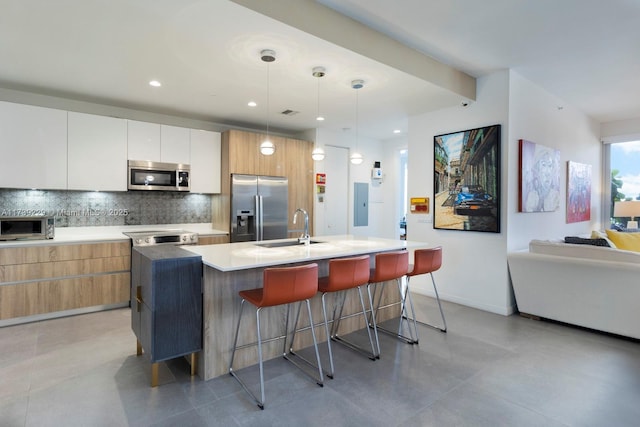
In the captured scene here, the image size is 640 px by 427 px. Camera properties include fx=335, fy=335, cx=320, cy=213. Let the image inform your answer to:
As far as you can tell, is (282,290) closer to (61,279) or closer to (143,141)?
(61,279)

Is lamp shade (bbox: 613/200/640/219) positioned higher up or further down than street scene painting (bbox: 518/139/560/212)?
further down

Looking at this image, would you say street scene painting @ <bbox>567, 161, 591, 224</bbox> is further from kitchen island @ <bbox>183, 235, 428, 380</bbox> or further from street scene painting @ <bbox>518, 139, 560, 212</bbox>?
kitchen island @ <bbox>183, 235, 428, 380</bbox>

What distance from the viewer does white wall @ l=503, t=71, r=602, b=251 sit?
4078mm

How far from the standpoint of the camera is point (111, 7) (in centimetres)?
236

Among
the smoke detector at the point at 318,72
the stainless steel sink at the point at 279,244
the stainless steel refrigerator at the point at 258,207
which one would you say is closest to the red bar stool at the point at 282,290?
the stainless steel sink at the point at 279,244

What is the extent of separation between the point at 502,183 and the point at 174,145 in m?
4.42

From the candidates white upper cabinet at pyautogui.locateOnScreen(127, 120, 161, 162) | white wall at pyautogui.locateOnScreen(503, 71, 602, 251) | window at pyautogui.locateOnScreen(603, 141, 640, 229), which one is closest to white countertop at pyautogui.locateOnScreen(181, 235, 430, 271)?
white wall at pyautogui.locateOnScreen(503, 71, 602, 251)

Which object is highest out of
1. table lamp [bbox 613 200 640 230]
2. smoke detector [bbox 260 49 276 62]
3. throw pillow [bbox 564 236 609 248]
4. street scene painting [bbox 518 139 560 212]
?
smoke detector [bbox 260 49 276 62]

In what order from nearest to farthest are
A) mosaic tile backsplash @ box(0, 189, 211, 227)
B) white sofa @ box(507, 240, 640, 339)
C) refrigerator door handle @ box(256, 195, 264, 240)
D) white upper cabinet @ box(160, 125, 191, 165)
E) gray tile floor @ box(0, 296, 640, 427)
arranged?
gray tile floor @ box(0, 296, 640, 427)
white sofa @ box(507, 240, 640, 339)
mosaic tile backsplash @ box(0, 189, 211, 227)
white upper cabinet @ box(160, 125, 191, 165)
refrigerator door handle @ box(256, 195, 264, 240)

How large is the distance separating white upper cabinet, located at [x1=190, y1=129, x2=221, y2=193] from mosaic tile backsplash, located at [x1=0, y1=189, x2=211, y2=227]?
38cm

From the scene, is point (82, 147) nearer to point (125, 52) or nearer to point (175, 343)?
Answer: point (125, 52)

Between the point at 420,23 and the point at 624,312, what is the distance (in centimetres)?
331

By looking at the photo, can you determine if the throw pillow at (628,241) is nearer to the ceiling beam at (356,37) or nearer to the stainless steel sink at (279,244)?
the ceiling beam at (356,37)

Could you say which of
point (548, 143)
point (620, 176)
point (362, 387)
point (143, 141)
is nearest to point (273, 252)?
point (362, 387)
